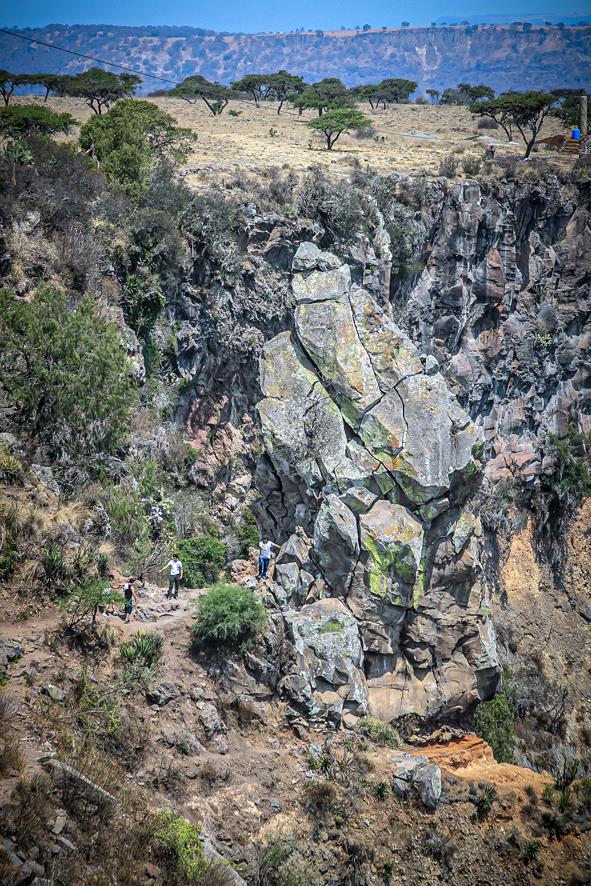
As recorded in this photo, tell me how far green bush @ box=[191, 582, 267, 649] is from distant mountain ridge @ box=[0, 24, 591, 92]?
171 m

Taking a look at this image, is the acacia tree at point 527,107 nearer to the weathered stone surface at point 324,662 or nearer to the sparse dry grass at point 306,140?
the sparse dry grass at point 306,140

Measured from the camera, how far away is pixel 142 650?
13.5 metres

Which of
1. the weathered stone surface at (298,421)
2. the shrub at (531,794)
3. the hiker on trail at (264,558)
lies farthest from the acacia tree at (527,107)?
the shrub at (531,794)

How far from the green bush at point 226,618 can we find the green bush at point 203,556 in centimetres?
297

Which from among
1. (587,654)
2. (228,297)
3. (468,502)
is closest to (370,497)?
(468,502)

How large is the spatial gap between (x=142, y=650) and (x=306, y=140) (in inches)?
1662

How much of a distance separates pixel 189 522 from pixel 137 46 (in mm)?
204146

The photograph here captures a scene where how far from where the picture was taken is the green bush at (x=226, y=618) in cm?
1456

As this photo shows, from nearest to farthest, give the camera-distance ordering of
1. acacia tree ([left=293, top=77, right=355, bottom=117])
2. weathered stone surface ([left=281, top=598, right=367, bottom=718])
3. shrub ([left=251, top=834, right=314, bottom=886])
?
shrub ([left=251, top=834, right=314, bottom=886]), weathered stone surface ([left=281, top=598, right=367, bottom=718]), acacia tree ([left=293, top=77, right=355, bottom=117])

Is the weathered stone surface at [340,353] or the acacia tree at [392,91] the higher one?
the acacia tree at [392,91]

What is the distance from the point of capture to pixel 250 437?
25.7 m

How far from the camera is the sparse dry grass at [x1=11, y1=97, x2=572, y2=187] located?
36.1 metres

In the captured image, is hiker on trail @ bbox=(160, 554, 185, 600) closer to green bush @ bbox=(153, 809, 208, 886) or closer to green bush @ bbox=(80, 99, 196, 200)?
green bush @ bbox=(153, 809, 208, 886)

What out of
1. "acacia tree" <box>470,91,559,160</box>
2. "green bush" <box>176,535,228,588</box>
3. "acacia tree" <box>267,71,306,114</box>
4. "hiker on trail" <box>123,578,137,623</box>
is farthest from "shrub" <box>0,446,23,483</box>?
"acacia tree" <box>267,71,306,114</box>
